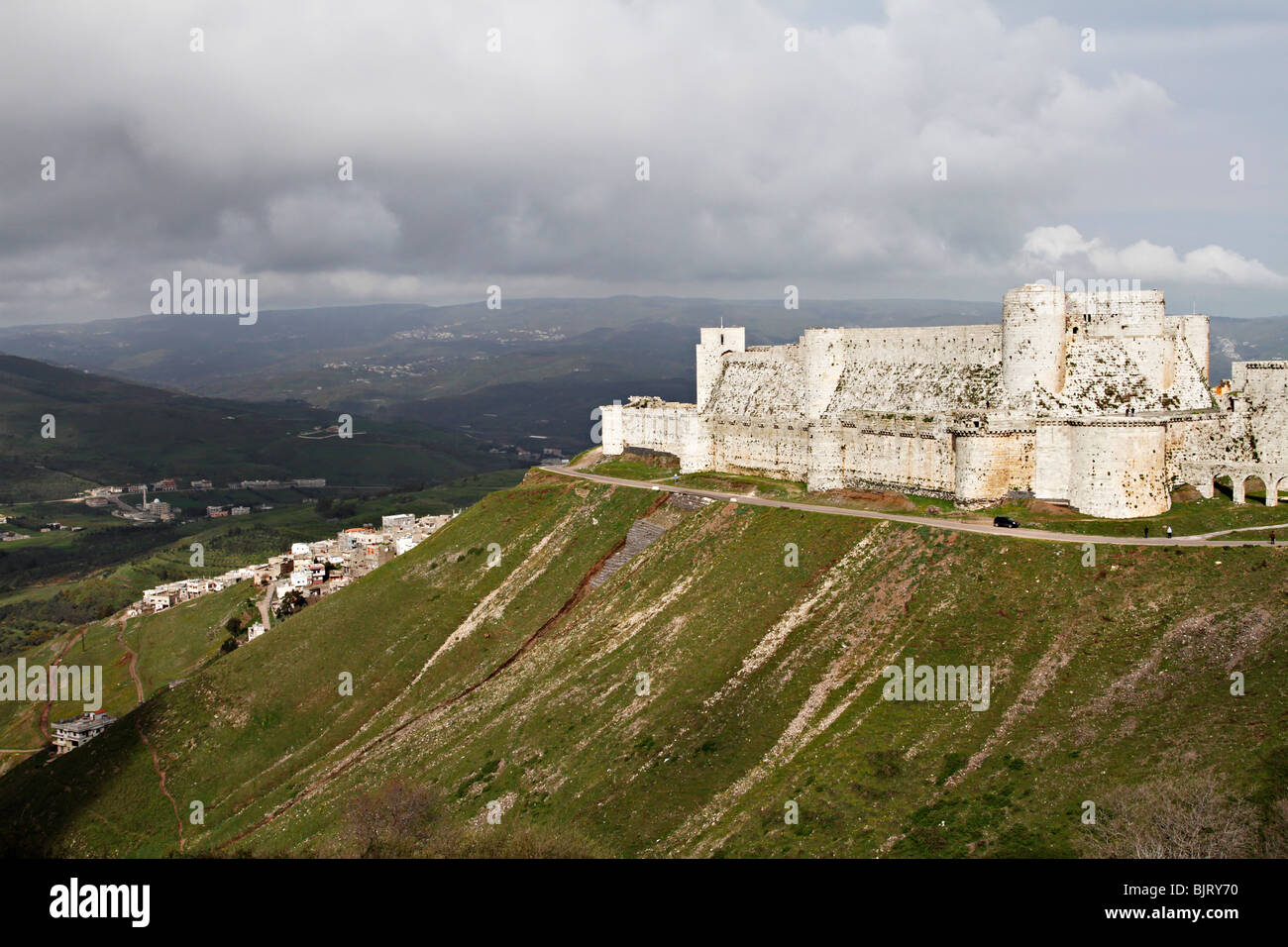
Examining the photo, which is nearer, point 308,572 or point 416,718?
point 416,718

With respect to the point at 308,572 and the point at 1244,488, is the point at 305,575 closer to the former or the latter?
the point at 308,572

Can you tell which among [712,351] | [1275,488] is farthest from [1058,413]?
[712,351]

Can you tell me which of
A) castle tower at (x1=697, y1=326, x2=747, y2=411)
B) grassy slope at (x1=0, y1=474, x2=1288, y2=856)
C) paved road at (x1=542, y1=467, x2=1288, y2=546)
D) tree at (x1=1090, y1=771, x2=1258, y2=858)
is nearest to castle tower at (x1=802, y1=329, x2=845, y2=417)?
paved road at (x1=542, y1=467, x2=1288, y2=546)

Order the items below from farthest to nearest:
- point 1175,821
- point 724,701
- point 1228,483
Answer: point 1228,483 < point 724,701 < point 1175,821

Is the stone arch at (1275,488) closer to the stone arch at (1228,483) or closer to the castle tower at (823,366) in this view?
the stone arch at (1228,483)

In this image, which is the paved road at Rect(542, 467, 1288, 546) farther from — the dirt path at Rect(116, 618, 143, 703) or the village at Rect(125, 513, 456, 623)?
the village at Rect(125, 513, 456, 623)
